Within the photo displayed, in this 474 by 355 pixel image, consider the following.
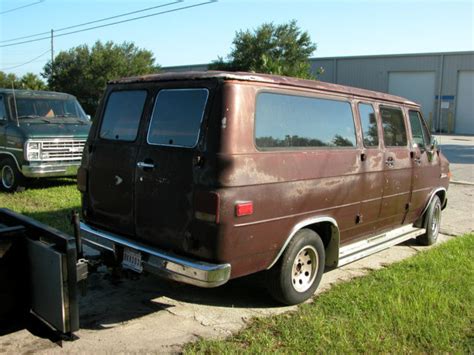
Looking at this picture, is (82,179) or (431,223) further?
(431,223)

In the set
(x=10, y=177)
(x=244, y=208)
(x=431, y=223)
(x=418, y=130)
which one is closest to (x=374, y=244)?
(x=431, y=223)

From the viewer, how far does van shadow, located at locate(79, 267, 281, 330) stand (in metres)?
4.47

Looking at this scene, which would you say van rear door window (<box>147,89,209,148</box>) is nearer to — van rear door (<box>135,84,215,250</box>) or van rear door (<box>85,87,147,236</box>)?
van rear door (<box>135,84,215,250</box>)

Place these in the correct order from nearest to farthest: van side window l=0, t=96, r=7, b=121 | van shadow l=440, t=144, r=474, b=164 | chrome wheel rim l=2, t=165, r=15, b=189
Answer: chrome wheel rim l=2, t=165, r=15, b=189, van side window l=0, t=96, r=7, b=121, van shadow l=440, t=144, r=474, b=164

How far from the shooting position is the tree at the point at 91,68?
129ft

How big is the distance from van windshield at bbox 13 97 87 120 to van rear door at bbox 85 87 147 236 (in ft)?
20.2

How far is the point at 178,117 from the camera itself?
13.9 ft

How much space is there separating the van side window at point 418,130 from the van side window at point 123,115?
3730 mm

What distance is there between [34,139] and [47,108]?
1256 mm

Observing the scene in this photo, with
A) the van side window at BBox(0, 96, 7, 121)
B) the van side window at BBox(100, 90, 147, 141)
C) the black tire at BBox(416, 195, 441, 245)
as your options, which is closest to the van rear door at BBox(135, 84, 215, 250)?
the van side window at BBox(100, 90, 147, 141)

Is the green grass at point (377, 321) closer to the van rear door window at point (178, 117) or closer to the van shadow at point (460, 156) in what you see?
the van rear door window at point (178, 117)

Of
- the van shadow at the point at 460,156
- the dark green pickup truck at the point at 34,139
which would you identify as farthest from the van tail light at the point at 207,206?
the van shadow at the point at 460,156

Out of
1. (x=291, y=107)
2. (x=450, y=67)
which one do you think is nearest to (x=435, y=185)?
(x=291, y=107)

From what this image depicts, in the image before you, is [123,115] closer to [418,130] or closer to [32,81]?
[418,130]
